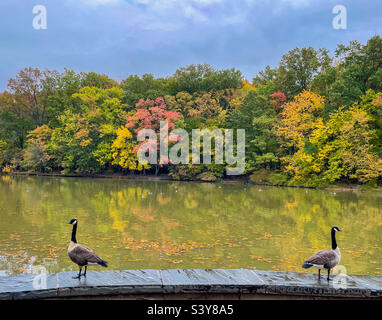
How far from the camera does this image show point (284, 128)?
26844 millimetres

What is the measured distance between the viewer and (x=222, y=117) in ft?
105

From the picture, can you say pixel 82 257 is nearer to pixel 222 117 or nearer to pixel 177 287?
pixel 177 287

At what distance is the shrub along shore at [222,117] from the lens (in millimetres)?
24109

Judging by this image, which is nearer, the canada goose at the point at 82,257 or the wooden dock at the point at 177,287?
the wooden dock at the point at 177,287

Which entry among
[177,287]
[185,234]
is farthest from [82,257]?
[185,234]

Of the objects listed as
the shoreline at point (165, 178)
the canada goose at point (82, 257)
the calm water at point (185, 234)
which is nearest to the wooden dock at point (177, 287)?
the canada goose at point (82, 257)

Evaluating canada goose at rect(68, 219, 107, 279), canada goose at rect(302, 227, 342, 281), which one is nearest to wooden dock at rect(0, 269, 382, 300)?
canada goose at rect(302, 227, 342, 281)

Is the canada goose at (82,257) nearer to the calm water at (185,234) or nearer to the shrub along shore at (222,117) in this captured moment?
the calm water at (185,234)

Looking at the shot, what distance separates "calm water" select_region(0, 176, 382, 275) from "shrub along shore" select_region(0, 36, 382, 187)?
32.7ft

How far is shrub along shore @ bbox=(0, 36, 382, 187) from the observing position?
79.1ft

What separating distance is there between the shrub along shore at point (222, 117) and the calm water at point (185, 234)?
9.97 m

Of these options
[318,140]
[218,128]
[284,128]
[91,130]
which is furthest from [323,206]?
[91,130]

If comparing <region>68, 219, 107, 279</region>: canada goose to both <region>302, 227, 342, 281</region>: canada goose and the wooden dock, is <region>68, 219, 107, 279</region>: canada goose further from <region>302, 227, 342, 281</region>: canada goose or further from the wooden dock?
<region>302, 227, 342, 281</region>: canada goose
